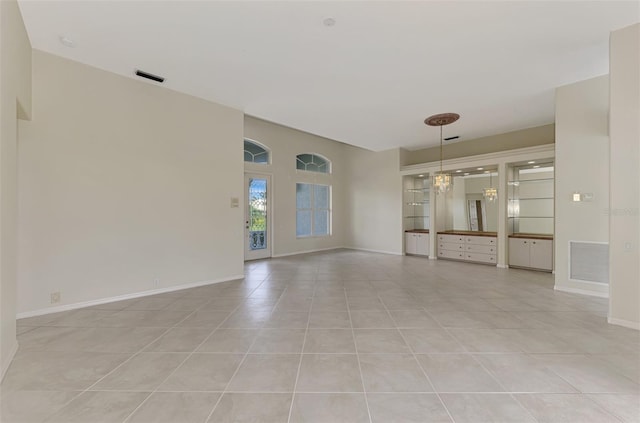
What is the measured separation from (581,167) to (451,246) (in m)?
3.80

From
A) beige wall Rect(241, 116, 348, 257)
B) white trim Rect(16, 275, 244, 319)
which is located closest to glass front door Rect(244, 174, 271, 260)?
beige wall Rect(241, 116, 348, 257)

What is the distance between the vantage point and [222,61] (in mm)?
3727

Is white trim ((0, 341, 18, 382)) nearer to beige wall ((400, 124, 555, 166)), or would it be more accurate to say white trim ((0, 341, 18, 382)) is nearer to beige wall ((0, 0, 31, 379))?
beige wall ((0, 0, 31, 379))

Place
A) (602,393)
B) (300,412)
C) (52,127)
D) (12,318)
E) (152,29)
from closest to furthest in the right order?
(300,412)
(602,393)
(12,318)
(152,29)
(52,127)

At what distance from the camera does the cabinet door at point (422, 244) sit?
26.9ft

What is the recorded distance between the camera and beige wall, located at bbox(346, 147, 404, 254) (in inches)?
345

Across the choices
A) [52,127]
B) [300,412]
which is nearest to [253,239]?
[52,127]

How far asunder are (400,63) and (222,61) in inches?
95.4

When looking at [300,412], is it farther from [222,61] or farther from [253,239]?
[253,239]

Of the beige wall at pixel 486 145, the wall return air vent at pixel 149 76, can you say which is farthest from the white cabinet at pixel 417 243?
the wall return air vent at pixel 149 76

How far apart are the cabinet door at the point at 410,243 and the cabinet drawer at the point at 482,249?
151 centimetres

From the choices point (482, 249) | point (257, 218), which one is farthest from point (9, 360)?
point (482, 249)

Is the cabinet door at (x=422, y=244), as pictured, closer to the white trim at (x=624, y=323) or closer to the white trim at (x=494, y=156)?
the white trim at (x=494, y=156)

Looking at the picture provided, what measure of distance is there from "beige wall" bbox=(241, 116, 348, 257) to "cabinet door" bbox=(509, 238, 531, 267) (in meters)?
5.29
